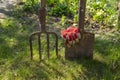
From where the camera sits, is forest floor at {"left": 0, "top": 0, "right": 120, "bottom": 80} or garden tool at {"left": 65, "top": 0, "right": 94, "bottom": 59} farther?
garden tool at {"left": 65, "top": 0, "right": 94, "bottom": 59}

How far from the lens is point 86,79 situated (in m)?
3.87

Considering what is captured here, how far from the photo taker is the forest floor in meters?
3.92

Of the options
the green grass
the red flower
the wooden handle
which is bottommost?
the green grass

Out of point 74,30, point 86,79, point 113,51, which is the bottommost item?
point 86,79

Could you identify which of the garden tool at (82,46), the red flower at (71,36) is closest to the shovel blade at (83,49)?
the garden tool at (82,46)

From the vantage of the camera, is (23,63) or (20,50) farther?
(20,50)

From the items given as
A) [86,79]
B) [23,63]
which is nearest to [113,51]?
[86,79]

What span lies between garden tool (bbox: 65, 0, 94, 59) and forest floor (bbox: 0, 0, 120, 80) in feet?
0.30

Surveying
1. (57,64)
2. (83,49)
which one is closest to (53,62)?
(57,64)

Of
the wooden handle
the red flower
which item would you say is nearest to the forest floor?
the red flower

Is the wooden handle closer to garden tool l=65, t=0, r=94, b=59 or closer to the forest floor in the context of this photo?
garden tool l=65, t=0, r=94, b=59

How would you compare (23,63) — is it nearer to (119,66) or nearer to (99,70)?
(99,70)

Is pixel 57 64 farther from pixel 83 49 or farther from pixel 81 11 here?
pixel 81 11

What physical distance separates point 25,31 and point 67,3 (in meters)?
1.29
